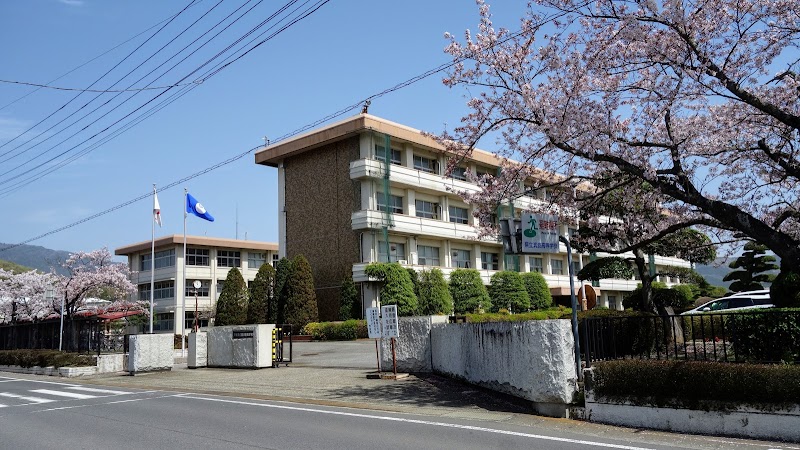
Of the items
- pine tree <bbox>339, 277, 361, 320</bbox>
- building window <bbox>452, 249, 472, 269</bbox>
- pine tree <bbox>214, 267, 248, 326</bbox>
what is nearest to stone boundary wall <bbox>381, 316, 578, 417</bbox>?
pine tree <bbox>339, 277, 361, 320</bbox>

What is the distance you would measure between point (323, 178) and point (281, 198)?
4771 millimetres

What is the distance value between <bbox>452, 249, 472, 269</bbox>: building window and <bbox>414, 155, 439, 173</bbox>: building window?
6.28 m

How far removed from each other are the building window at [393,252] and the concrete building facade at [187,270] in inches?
825

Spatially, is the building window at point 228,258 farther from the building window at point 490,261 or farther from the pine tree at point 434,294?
the pine tree at point 434,294

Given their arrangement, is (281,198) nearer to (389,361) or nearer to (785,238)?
(389,361)

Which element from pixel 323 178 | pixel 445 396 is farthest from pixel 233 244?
pixel 445 396

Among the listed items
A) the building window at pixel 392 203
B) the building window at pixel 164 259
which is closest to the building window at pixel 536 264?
the building window at pixel 392 203

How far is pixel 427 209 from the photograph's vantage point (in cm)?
4478

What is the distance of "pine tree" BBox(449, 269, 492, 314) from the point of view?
4238 centimetres

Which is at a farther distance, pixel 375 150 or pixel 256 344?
pixel 375 150

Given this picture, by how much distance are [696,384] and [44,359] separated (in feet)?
82.1

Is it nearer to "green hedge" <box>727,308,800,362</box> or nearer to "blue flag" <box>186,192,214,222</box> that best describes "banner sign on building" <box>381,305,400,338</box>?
"green hedge" <box>727,308,800,362</box>

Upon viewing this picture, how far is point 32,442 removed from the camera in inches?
367

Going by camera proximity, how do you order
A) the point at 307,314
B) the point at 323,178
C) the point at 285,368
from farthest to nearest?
1. the point at 323,178
2. the point at 307,314
3. the point at 285,368
